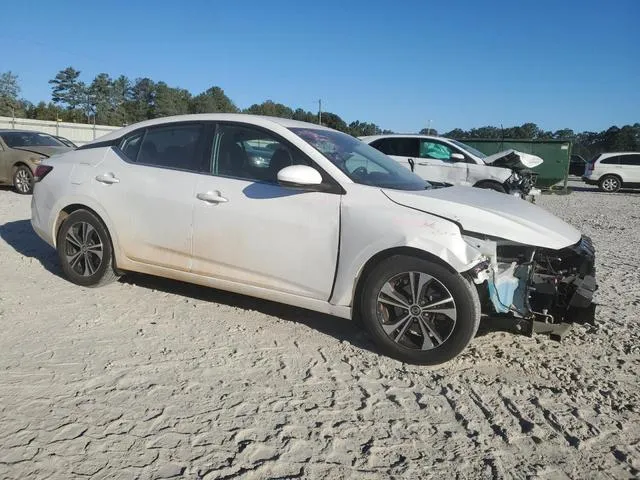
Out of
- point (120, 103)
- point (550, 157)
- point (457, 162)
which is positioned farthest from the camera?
point (120, 103)

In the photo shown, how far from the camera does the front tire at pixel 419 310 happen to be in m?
3.39

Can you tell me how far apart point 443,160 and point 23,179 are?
32.2 ft

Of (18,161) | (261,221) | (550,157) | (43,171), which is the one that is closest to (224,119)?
(261,221)

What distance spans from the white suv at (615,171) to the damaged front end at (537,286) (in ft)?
68.1

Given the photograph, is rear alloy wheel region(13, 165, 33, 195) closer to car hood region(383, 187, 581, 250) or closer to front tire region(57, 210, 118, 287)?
front tire region(57, 210, 118, 287)

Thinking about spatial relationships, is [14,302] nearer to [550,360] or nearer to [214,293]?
[214,293]

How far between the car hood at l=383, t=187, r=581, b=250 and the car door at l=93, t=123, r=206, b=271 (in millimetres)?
1694

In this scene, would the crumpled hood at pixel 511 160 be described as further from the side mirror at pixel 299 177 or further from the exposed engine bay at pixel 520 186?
the side mirror at pixel 299 177

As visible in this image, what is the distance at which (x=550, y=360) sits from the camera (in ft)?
12.4

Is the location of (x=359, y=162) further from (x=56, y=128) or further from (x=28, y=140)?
(x=56, y=128)

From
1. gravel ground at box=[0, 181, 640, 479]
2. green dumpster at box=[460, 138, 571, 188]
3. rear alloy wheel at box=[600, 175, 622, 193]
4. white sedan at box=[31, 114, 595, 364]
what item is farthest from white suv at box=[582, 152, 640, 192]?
white sedan at box=[31, 114, 595, 364]

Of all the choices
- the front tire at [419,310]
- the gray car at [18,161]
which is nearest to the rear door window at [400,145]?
the gray car at [18,161]

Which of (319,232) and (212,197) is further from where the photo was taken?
(212,197)

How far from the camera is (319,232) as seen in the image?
3762mm
